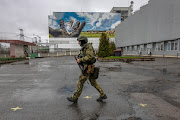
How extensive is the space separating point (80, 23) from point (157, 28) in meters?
50.0

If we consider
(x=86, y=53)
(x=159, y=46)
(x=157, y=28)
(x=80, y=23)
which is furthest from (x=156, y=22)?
(x=80, y=23)

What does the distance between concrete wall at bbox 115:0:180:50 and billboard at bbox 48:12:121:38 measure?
32.2 m

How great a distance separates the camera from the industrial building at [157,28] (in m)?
23.8

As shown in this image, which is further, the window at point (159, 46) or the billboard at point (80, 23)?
the billboard at point (80, 23)

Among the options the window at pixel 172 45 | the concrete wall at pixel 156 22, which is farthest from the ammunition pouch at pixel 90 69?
the window at pixel 172 45

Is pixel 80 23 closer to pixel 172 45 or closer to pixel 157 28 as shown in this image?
pixel 157 28

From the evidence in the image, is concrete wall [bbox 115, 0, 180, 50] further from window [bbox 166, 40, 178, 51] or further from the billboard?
the billboard

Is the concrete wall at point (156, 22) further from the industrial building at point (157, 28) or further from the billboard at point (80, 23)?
the billboard at point (80, 23)

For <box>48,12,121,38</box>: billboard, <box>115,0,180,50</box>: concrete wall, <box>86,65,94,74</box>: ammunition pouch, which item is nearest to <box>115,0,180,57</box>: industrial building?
<box>115,0,180,50</box>: concrete wall

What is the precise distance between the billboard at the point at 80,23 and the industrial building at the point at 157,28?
3303 centimetres

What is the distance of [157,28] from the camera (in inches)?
1121

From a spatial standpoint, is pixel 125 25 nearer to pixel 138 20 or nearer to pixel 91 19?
pixel 138 20

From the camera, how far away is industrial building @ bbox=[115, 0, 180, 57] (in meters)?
23.8

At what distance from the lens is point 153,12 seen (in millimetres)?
29672
